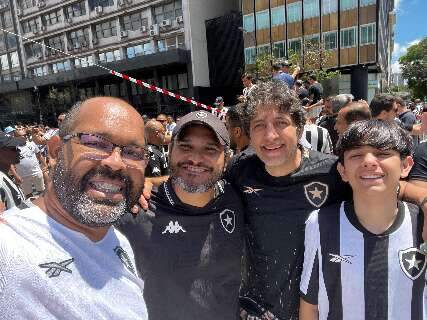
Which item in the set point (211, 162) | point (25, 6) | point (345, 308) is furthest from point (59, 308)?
point (25, 6)

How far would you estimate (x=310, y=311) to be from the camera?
77.1 inches

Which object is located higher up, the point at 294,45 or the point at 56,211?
the point at 294,45

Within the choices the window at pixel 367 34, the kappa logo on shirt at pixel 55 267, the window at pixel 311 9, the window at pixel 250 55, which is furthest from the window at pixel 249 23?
the kappa logo on shirt at pixel 55 267

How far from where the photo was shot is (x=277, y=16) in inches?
1232

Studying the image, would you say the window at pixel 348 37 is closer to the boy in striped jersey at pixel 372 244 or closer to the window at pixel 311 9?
the window at pixel 311 9

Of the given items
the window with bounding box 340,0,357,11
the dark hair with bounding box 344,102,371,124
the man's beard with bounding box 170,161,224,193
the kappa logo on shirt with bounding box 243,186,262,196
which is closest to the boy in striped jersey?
the kappa logo on shirt with bounding box 243,186,262,196

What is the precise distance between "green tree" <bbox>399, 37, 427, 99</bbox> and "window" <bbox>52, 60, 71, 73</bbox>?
55.8 metres

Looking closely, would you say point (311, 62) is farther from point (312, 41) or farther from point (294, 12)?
point (294, 12)

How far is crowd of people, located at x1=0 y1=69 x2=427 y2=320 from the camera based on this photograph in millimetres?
1441

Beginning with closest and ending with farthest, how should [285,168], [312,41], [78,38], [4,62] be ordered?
[285,168]
[312,41]
[78,38]
[4,62]

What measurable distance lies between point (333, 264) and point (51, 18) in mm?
49612

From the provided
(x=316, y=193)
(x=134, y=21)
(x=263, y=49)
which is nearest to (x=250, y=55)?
(x=263, y=49)

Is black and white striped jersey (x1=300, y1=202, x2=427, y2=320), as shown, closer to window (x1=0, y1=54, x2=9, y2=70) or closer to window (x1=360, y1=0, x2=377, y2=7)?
window (x1=360, y1=0, x2=377, y2=7)

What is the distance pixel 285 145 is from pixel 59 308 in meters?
1.61
